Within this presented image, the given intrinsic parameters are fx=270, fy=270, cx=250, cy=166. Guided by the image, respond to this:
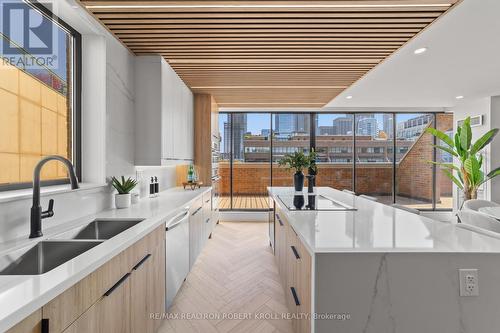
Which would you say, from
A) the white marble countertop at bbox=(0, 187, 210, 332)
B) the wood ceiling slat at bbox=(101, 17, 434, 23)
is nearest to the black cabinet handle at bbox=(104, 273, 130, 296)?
the white marble countertop at bbox=(0, 187, 210, 332)

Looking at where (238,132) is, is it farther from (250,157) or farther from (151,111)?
→ (151,111)

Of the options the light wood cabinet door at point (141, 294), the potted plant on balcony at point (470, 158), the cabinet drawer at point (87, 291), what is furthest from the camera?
the potted plant on balcony at point (470, 158)

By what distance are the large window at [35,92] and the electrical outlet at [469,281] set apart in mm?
2437

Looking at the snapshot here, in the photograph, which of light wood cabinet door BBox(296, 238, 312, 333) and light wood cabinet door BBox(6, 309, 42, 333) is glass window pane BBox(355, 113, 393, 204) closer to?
light wood cabinet door BBox(296, 238, 312, 333)

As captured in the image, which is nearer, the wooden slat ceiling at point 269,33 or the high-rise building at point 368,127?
the wooden slat ceiling at point 269,33

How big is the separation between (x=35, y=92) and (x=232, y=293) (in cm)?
243

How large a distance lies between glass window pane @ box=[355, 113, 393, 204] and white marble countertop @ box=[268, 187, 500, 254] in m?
4.62

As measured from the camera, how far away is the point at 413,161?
6.43 m

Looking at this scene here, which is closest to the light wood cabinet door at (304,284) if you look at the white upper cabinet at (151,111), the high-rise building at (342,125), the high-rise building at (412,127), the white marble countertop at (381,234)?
the white marble countertop at (381,234)

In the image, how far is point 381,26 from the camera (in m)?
2.39

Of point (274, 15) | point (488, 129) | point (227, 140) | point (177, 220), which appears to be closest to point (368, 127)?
point (488, 129)

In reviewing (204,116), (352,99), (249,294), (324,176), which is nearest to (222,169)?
(204,116)

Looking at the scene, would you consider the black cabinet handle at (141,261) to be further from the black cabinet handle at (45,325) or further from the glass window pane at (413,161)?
the glass window pane at (413,161)

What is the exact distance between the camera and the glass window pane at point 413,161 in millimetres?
6391
